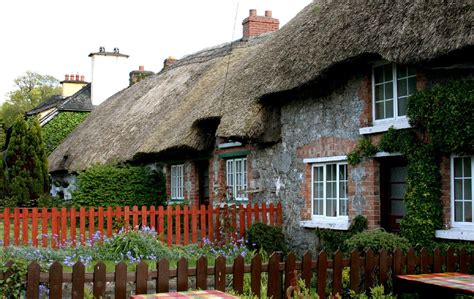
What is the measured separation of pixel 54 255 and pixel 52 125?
854 inches

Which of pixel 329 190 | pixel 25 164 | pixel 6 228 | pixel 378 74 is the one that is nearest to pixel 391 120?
pixel 378 74

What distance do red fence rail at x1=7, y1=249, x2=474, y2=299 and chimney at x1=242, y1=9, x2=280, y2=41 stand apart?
13.9 m

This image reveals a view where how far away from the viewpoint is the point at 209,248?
12805 mm

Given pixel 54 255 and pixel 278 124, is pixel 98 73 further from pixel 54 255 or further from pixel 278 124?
pixel 54 255

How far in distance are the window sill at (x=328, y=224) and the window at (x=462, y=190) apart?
7.23ft

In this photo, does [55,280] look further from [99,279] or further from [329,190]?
[329,190]

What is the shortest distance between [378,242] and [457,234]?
122 cm

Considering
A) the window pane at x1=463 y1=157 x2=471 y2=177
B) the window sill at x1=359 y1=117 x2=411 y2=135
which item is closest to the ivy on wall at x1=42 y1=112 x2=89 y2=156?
the window sill at x1=359 y1=117 x2=411 y2=135

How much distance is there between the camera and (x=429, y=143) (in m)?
9.80

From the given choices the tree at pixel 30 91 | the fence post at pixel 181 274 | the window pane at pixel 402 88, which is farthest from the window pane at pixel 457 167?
the tree at pixel 30 91

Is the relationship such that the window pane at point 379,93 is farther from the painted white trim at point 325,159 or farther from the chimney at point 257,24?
the chimney at point 257,24

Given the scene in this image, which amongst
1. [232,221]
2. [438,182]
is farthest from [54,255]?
[438,182]

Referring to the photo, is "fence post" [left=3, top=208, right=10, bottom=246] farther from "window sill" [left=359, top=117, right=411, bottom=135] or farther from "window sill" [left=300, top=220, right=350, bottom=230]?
"window sill" [left=359, top=117, right=411, bottom=135]

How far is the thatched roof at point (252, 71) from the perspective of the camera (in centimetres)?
960
